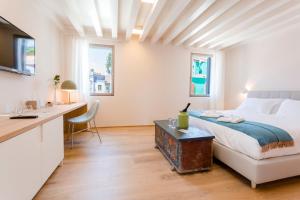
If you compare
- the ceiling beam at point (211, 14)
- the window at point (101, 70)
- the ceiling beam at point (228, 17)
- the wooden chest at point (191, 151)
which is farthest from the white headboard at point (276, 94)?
the window at point (101, 70)

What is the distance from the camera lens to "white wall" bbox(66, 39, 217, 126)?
4492mm

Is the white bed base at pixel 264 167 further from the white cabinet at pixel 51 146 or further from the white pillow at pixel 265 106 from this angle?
the white cabinet at pixel 51 146

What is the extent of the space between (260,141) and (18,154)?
2.09m

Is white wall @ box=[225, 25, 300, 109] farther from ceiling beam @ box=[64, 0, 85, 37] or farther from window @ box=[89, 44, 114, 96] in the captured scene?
ceiling beam @ box=[64, 0, 85, 37]

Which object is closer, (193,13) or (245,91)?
(193,13)

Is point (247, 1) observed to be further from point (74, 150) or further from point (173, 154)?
point (74, 150)

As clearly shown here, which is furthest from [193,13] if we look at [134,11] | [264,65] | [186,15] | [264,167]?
[264,167]

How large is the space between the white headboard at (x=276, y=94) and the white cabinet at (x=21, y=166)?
4.08 m

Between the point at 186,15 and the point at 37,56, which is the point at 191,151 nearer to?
the point at 186,15

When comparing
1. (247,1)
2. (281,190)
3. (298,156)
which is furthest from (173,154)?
(247,1)

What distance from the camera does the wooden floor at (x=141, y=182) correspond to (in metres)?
1.63

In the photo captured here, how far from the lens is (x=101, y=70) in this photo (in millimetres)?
4496

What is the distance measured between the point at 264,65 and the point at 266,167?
3147 mm

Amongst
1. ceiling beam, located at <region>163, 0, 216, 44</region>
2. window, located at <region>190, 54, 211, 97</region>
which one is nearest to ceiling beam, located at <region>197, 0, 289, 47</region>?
window, located at <region>190, 54, 211, 97</region>
